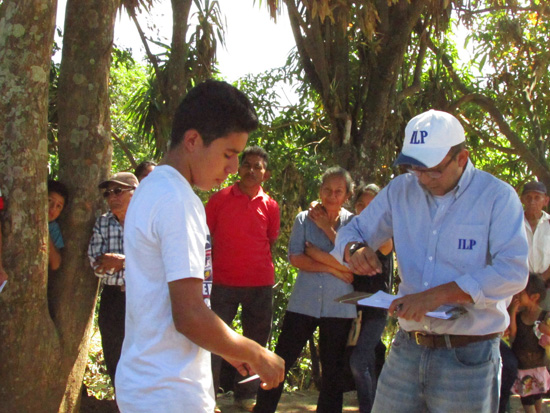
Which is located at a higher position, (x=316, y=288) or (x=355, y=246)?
(x=355, y=246)

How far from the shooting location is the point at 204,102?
85.5 inches

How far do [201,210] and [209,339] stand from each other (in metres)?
0.40

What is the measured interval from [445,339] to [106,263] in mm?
2436

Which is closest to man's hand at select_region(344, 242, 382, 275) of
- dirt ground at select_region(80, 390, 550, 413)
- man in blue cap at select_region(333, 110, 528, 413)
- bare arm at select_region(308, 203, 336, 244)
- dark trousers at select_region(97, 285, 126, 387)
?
man in blue cap at select_region(333, 110, 528, 413)

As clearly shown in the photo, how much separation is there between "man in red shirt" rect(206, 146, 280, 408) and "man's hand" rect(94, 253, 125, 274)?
1.12 m

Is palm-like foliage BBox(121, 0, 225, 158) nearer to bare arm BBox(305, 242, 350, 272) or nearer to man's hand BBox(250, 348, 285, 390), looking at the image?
bare arm BBox(305, 242, 350, 272)

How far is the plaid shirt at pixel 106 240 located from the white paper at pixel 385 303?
2195 millimetres

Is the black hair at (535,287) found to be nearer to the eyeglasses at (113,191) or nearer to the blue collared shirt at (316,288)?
the blue collared shirt at (316,288)

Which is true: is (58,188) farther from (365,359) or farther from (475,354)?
(475,354)

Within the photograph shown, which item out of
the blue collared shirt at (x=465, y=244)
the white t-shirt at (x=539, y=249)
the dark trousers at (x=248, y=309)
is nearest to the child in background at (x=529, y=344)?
the white t-shirt at (x=539, y=249)

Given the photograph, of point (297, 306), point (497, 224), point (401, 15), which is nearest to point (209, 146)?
point (497, 224)

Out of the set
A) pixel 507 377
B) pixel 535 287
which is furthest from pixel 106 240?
pixel 535 287

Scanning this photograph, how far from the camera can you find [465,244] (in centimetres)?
289

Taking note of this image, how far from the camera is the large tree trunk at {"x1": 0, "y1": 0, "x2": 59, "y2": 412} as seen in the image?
12.9 ft
